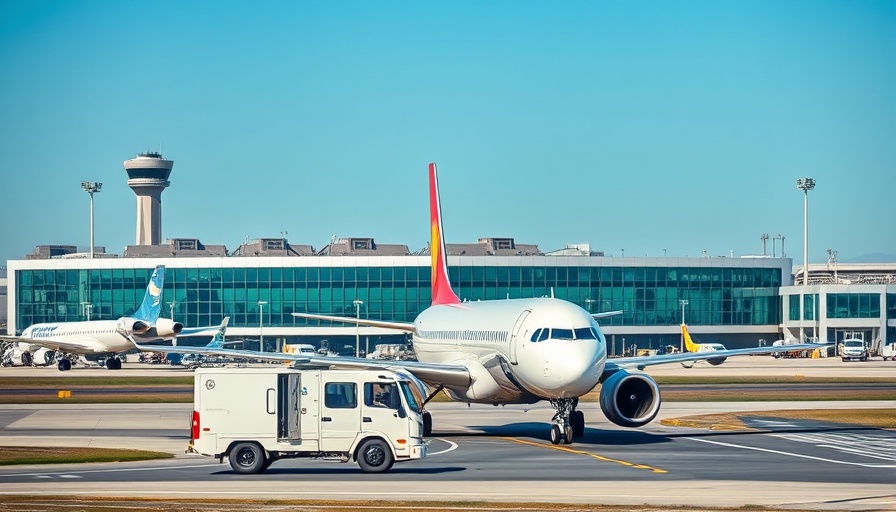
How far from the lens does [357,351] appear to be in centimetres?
12638

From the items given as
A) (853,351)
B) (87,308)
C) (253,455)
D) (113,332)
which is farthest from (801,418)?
(87,308)

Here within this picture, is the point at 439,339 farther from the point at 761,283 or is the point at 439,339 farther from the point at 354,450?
the point at 761,283

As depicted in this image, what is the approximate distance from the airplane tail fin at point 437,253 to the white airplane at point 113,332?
140 ft

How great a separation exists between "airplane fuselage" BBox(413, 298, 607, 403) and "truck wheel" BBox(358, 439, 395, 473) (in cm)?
713

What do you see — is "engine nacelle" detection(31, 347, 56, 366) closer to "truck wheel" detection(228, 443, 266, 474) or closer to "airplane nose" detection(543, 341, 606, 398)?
"airplane nose" detection(543, 341, 606, 398)

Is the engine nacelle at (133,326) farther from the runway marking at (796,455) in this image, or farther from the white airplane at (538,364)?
the runway marking at (796,455)

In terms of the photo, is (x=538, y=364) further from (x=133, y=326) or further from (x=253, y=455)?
(x=133, y=326)

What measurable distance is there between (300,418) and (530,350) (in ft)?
29.7

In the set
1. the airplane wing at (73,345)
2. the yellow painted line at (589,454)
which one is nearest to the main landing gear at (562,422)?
the yellow painted line at (589,454)

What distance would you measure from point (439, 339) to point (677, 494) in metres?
22.7

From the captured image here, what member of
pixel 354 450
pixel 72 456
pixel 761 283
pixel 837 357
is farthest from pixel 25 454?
pixel 761 283

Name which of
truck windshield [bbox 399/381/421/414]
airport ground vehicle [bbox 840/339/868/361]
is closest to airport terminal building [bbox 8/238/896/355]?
airport ground vehicle [bbox 840/339/868/361]

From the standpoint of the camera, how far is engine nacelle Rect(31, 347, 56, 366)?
118m

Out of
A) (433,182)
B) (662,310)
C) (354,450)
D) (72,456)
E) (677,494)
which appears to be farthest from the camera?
(662,310)
